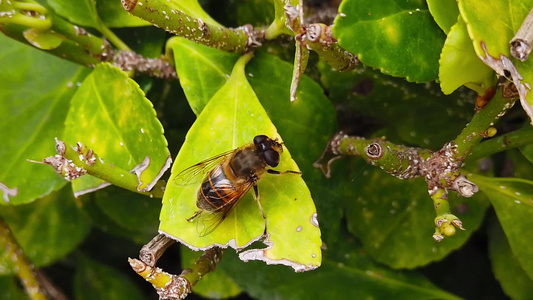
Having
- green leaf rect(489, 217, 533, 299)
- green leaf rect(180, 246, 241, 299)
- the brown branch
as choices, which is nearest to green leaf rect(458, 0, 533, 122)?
green leaf rect(489, 217, 533, 299)

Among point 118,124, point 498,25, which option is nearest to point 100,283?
point 118,124

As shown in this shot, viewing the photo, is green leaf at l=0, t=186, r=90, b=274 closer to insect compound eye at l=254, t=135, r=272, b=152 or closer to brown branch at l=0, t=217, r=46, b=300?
brown branch at l=0, t=217, r=46, b=300

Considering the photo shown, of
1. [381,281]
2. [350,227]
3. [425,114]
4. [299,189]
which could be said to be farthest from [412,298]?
[299,189]

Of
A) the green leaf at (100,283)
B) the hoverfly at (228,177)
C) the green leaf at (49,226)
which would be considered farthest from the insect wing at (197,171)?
the green leaf at (100,283)

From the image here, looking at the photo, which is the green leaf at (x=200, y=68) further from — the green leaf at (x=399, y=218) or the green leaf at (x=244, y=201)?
the green leaf at (x=399, y=218)

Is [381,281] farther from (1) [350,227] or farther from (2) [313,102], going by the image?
(2) [313,102]

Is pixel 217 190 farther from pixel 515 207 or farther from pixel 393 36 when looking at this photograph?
pixel 515 207
